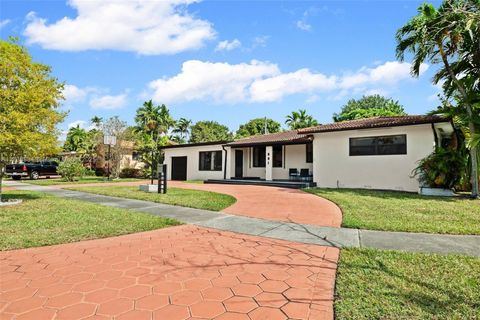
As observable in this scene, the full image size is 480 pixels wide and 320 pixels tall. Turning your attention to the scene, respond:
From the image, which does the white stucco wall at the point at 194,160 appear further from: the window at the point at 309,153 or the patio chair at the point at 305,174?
the window at the point at 309,153

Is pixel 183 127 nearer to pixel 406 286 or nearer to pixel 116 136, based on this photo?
pixel 116 136

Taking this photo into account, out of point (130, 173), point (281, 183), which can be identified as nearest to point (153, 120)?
point (130, 173)

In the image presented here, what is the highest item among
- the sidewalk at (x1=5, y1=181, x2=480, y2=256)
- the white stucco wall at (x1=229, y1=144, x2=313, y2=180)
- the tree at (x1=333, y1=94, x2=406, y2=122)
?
the tree at (x1=333, y1=94, x2=406, y2=122)

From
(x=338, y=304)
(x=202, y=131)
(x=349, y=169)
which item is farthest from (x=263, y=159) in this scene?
(x=202, y=131)

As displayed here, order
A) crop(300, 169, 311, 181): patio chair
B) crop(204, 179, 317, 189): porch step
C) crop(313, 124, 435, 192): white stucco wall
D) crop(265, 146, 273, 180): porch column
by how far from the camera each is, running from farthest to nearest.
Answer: crop(265, 146, 273, 180): porch column
crop(300, 169, 311, 181): patio chair
crop(204, 179, 317, 189): porch step
crop(313, 124, 435, 192): white stucco wall

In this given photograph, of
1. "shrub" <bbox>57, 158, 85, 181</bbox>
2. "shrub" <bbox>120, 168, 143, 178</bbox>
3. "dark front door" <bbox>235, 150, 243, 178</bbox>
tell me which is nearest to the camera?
"shrub" <bbox>57, 158, 85, 181</bbox>

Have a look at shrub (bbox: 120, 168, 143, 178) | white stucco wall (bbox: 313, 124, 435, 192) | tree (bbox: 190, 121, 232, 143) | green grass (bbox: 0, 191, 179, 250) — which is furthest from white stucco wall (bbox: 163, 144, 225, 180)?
tree (bbox: 190, 121, 232, 143)

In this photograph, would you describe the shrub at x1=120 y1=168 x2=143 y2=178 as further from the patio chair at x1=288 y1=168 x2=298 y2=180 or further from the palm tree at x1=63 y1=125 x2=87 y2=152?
the palm tree at x1=63 y1=125 x2=87 y2=152

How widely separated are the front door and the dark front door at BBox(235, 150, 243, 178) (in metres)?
5.28

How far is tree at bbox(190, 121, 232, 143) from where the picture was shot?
153 ft

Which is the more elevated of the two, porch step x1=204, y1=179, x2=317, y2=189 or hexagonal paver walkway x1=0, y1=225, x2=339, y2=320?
porch step x1=204, y1=179, x2=317, y2=189

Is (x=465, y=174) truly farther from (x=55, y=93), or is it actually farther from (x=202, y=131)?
(x=202, y=131)

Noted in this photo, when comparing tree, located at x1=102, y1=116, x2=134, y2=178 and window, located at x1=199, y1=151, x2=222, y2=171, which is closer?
window, located at x1=199, y1=151, x2=222, y2=171

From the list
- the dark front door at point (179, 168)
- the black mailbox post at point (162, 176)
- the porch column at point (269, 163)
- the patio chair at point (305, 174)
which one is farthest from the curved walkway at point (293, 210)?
the dark front door at point (179, 168)
